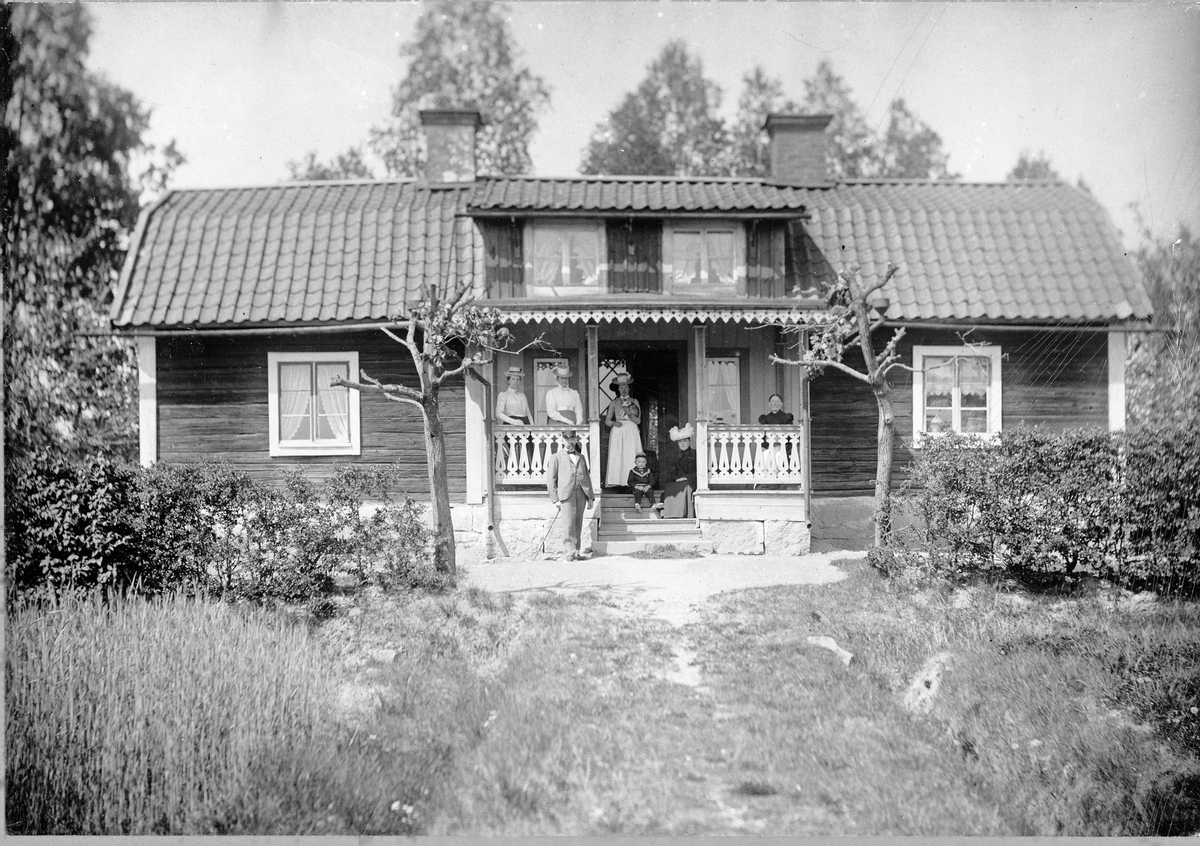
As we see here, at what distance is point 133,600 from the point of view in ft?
19.4

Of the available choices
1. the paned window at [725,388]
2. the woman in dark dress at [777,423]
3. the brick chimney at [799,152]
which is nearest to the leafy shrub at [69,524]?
the woman in dark dress at [777,423]

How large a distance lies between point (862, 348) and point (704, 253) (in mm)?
3136

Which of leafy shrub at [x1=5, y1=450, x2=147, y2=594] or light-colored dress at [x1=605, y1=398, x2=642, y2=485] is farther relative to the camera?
light-colored dress at [x1=605, y1=398, x2=642, y2=485]

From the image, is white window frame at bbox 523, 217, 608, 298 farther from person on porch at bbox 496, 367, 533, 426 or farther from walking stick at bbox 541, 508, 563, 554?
walking stick at bbox 541, 508, 563, 554

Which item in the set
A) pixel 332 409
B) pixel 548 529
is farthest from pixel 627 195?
pixel 332 409

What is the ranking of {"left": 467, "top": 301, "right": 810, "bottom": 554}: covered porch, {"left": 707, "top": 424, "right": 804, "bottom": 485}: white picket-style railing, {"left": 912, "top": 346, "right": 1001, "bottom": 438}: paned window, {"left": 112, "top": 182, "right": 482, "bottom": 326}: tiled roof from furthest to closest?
{"left": 707, "top": 424, "right": 804, "bottom": 485}: white picket-style railing < {"left": 467, "top": 301, "right": 810, "bottom": 554}: covered porch < {"left": 112, "top": 182, "right": 482, "bottom": 326}: tiled roof < {"left": 912, "top": 346, "right": 1001, "bottom": 438}: paned window

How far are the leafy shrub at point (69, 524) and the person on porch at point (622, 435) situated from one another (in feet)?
21.6

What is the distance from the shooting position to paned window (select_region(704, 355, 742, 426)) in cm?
1298

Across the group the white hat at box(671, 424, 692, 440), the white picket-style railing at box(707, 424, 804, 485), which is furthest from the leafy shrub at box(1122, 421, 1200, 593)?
the white hat at box(671, 424, 692, 440)

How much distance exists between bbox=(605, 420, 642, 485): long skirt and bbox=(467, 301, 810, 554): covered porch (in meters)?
0.27

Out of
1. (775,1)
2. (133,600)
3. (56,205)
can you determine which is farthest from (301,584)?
(775,1)

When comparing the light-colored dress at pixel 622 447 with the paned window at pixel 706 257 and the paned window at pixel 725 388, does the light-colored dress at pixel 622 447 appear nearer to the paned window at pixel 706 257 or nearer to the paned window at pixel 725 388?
the paned window at pixel 725 388

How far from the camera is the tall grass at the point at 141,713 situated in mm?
4523

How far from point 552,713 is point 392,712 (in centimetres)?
95
